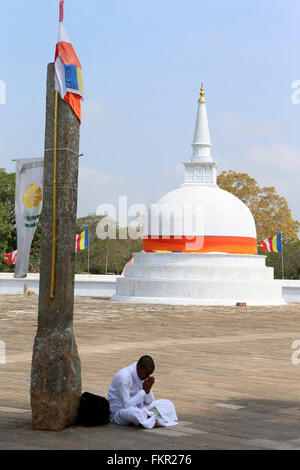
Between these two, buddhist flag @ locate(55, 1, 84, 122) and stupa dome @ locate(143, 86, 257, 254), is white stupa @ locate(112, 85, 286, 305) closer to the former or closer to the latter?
stupa dome @ locate(143, 86, 257, 254)

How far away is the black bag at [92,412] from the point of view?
23.2ft

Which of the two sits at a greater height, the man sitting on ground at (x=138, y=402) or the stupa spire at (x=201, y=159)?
the stupa spire at (x=201, y=159)

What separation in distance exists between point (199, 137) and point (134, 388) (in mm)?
28331

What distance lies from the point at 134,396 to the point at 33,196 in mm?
2485

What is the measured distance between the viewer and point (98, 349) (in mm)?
13656

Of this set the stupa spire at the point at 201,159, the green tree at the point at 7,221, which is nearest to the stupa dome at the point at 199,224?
the stupa spire at the point at 201,159

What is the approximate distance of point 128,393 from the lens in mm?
7250

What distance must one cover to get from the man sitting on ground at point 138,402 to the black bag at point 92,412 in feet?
0.42

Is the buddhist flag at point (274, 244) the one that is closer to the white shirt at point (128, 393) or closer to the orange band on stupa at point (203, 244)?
the orange band on stupa at point (203, 244)

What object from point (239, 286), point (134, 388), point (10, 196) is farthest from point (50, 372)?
point (10, 196)

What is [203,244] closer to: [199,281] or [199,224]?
[199,224]

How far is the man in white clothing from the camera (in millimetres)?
7023

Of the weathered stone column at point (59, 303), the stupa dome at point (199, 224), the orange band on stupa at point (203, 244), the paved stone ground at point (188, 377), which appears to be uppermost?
the stupa dome at point (199, 224)
